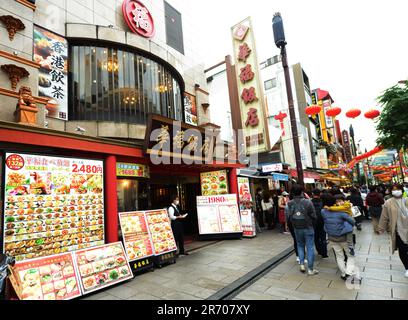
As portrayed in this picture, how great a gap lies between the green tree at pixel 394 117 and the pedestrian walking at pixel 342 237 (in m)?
9.26

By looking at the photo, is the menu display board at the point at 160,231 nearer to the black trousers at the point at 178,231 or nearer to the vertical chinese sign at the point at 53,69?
the black trousers at the point at 178,231

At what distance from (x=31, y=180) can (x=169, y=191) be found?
8094 millimetres

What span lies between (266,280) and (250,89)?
523 inches

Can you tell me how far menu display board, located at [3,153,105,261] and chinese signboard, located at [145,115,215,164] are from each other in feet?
6.09

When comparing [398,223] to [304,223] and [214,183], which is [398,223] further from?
[214,183]

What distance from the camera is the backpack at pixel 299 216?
19.0ft

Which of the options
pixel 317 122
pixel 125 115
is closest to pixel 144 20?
pixel 125 115

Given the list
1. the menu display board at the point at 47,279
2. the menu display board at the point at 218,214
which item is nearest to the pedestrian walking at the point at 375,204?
the menu display board at the point at 218,214

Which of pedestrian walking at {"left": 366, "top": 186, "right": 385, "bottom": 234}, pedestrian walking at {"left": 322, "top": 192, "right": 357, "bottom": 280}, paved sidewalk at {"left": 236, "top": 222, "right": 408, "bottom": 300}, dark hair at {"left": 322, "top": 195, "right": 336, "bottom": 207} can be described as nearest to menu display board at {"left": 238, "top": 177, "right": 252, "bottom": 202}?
pedestrian walking at {"left": 366, "top": 186, "right": 385, "bottom": 234}

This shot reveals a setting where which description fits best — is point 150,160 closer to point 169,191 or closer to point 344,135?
point 169,191

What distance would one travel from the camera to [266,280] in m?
5.62

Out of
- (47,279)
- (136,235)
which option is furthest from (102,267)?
(136,235)

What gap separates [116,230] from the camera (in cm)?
691

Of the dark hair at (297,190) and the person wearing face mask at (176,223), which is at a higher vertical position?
the dark hair at (297,190)
